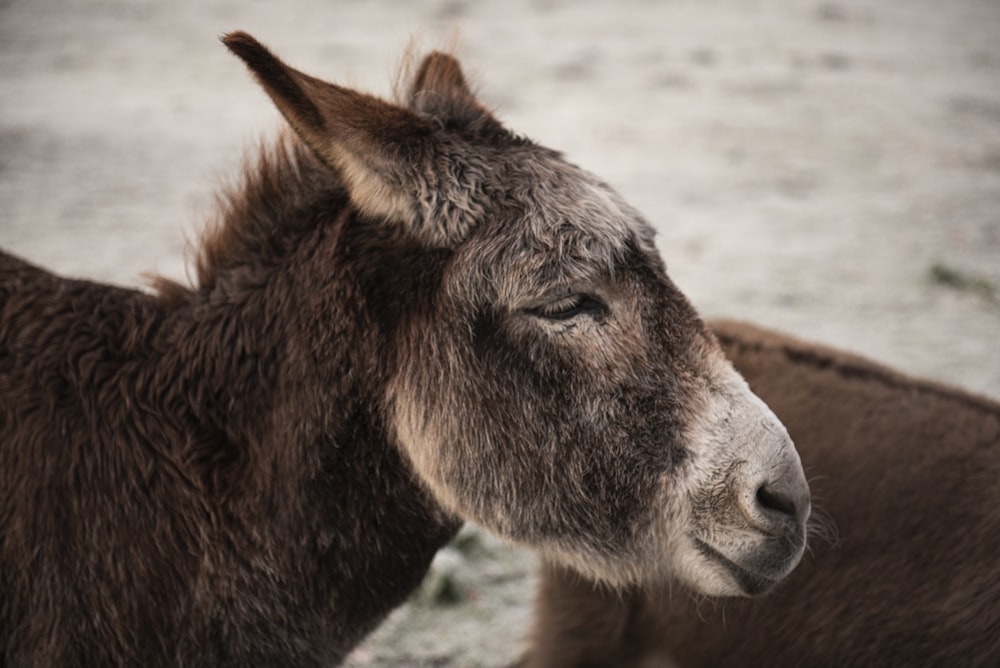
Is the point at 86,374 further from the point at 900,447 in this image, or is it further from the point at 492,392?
the point at 900,447

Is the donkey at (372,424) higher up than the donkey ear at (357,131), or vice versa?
the donkey ear at (357,131)

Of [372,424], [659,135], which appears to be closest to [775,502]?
[372,424]

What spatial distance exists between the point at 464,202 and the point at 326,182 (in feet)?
1.41

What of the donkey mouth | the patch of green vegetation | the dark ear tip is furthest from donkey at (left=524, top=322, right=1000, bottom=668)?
the patch of green vegetation

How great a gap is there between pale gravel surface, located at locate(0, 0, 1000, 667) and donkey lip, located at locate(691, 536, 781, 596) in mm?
1719

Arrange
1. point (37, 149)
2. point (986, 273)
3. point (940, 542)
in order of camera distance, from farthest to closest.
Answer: point (37, 149)
point (986, 273)
point (940, 542)

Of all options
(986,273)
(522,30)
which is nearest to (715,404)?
(986,273)

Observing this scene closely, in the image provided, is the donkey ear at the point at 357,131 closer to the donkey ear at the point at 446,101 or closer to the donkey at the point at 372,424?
the donkey at the point at 372,424

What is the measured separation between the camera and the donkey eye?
2379 mm

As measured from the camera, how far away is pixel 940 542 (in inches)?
116

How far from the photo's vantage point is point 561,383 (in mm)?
2393

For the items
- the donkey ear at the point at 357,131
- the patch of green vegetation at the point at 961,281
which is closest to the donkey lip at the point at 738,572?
the donkey ear at the point at 357,131

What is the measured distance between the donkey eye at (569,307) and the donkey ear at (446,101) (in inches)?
22.5

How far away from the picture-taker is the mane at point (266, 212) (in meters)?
2.58
